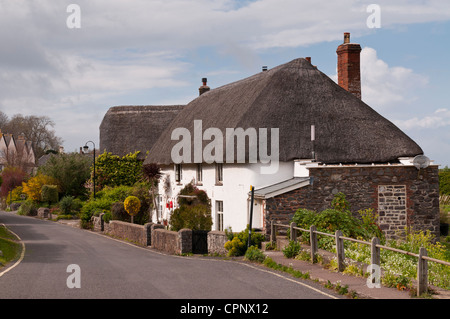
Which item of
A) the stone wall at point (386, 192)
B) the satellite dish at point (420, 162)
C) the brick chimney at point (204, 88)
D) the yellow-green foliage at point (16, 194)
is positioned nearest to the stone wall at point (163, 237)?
the stone wall at point (386, 192)

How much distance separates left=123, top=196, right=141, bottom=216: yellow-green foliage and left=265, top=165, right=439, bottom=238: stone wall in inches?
613

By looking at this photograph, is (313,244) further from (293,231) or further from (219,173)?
(219,173)

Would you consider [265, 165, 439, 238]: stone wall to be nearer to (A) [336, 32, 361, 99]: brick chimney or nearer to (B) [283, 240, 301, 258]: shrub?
(B) [283, 240, 301, 258]: shrub

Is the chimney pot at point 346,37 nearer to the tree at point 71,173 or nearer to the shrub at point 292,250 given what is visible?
the shrub at point 292,250

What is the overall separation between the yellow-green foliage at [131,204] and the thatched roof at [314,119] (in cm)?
859

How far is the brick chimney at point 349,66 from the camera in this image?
28906 mm

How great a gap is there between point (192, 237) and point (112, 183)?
886 inches

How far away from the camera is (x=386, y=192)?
22625mm

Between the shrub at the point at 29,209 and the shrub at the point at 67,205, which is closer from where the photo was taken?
the shrub at the point at 67,205

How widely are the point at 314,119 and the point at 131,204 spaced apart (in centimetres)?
1423

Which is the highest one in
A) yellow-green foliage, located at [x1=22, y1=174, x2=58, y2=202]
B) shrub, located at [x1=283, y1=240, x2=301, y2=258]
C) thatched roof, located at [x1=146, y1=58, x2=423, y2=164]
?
thatched roof, located at [x1=146, y1=58, x2=423, y2=164]

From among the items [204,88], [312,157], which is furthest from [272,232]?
[204,88]

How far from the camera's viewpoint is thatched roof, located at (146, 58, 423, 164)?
24172 mm

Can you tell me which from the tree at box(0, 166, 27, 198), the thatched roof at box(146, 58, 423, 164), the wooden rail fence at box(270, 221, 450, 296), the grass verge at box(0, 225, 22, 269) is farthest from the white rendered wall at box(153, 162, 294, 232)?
the tree at box(0, 166, 27, 198)
